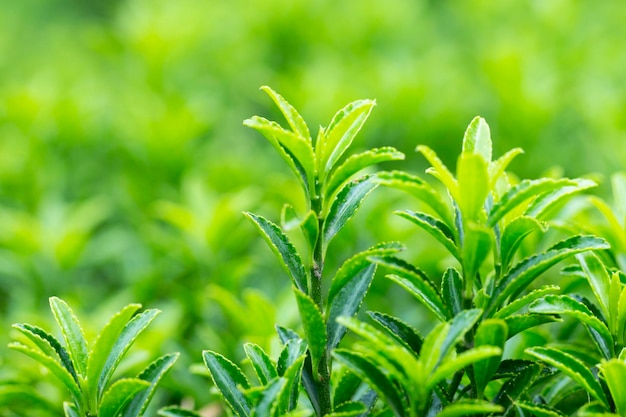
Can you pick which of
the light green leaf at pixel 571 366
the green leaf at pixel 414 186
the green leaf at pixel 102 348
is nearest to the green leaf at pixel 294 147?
the green leaf at pixel 414 186

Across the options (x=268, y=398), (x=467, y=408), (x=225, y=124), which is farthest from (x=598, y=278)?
(x=225, y=124)

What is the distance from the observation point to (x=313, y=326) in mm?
1145

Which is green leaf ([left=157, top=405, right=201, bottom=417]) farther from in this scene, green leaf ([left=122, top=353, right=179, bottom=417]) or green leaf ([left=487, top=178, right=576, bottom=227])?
green leaf ([left=487, top=178, right=576, bottom=227])

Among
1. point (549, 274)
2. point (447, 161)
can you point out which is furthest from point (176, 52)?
point (549, 274)

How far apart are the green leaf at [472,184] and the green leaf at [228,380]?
477 millimetres

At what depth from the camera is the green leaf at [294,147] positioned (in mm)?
1126

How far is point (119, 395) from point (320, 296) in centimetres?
37

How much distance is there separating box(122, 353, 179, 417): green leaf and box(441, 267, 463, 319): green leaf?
0.47 metres

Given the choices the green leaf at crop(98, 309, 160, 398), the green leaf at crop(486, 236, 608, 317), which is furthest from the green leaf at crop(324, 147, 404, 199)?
→ the green leaf at crop(98, 309, 160, 398)

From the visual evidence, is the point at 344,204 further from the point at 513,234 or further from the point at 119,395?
the point at 119,395

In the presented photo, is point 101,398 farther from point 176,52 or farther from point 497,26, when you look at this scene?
point 497,26

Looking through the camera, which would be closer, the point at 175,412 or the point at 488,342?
the point at 488,342

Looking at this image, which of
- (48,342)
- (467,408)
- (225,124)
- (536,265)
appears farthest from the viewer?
(225,124)

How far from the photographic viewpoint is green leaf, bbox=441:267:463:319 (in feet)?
3.92
